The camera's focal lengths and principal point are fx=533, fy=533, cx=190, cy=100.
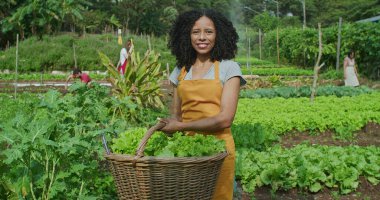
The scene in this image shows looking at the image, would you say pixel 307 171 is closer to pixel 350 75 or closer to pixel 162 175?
pixel 162 175

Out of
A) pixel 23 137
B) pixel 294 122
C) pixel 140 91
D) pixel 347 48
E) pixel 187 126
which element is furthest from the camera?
pixel 347 48

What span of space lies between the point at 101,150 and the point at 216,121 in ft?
4.36

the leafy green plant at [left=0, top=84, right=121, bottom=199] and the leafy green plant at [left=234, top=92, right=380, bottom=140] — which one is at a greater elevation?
the leafy green plant at [left=0, top=84, right=121, bottom=199]

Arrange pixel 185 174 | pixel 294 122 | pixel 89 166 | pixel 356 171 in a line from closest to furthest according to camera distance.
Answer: pixel 185 174, pixel 89 166, pixel 356 171, pixel 294 122

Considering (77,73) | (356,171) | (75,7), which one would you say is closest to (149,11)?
(75,7)

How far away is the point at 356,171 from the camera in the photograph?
6.05 m

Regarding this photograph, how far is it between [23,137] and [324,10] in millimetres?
70954

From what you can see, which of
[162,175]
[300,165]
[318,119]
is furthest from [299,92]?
[162,175]

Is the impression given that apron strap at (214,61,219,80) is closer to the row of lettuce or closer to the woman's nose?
the woman's nose

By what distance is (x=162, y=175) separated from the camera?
2555mm

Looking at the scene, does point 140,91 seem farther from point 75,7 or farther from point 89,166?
point 75,7

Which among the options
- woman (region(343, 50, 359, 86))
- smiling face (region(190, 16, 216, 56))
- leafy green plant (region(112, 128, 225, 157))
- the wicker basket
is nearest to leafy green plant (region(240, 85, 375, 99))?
woman (region(343, 50, 359, 86))

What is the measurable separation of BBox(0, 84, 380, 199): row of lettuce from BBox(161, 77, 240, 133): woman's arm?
106 cm

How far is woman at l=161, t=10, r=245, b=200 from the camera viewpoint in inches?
117
